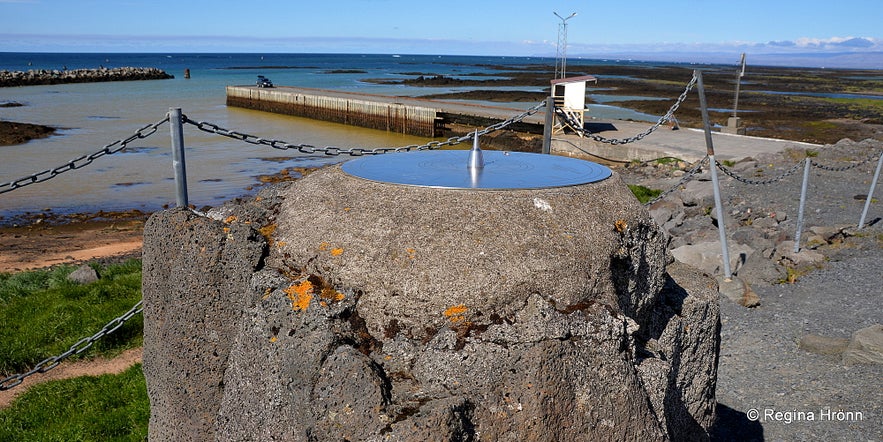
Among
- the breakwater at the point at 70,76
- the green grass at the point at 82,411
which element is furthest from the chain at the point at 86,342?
the breakwater at the point at 70,76

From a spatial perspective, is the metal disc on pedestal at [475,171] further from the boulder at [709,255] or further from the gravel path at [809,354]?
the boulder at [709,255]

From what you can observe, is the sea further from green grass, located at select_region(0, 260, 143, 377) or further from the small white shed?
the small white shed

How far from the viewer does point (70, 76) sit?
6388 cm

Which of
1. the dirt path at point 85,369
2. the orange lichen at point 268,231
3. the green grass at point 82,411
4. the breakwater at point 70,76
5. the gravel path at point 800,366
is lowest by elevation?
the dirt path at point 85,369

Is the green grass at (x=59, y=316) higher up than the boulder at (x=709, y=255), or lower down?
lower down

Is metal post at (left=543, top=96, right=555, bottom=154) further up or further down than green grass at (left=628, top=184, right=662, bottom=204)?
further up

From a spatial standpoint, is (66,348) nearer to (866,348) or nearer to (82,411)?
(82,411)

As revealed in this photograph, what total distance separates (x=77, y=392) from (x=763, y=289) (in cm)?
644

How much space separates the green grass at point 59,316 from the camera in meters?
5.98

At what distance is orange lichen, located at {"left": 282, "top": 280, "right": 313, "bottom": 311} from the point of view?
289 cm

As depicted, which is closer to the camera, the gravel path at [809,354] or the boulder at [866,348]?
the gravel path at [809,354]

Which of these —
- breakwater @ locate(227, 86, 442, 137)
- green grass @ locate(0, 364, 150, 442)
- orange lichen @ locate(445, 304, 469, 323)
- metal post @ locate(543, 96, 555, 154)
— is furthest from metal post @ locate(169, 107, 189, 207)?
breakwater @ locate(227, 86, 442, 137)

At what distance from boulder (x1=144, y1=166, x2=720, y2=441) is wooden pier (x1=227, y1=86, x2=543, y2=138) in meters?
22.9

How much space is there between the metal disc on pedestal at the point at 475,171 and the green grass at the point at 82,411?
2.41 metres
